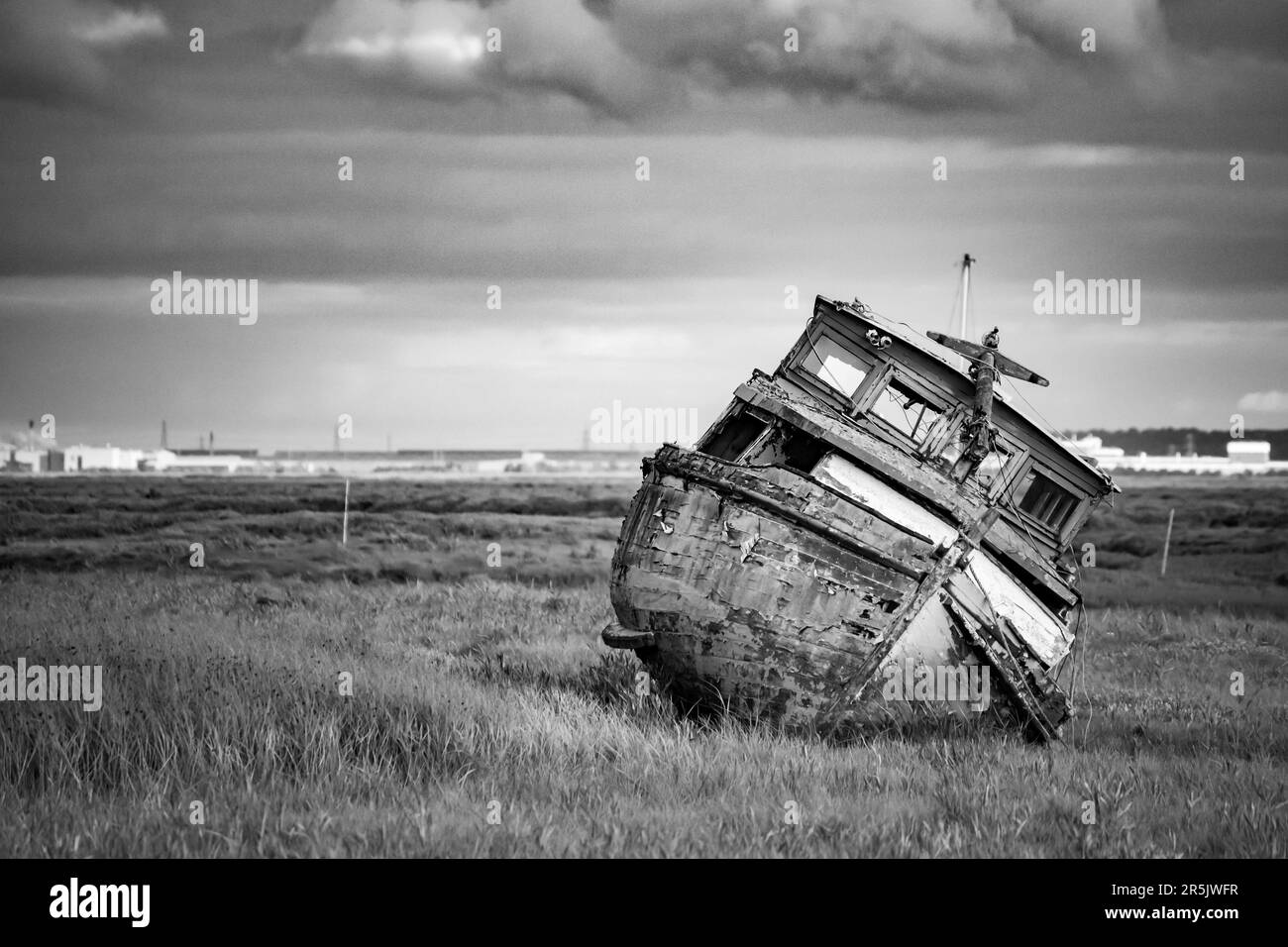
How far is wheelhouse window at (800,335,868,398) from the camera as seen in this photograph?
13430 mm

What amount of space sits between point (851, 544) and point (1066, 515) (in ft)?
12.6

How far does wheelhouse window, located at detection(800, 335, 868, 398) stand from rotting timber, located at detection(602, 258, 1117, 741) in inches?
0.7

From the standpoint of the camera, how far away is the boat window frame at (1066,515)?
44.7ft

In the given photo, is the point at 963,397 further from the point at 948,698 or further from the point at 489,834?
the point at 489,834

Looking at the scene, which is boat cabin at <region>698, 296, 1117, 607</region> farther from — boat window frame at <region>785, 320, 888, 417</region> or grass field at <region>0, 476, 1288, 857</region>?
grass field at <region>0, 476, 1288, 857</region>

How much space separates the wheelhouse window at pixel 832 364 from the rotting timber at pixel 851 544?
19 mm

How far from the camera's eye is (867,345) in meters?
13.4

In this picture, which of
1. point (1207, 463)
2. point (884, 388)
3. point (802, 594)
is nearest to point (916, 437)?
point (884, 388)

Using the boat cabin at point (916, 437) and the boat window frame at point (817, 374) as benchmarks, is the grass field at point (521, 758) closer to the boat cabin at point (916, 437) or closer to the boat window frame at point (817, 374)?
the boat cabin at point (916, 437)

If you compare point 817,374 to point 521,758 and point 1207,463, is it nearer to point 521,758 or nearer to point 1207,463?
point 521,758

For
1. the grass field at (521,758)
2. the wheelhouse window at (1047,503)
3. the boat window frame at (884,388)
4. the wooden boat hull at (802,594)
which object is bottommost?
the grass field at (521,758)

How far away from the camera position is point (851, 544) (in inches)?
448

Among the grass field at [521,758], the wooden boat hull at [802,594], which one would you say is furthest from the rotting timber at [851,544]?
the grass field at [521,758]

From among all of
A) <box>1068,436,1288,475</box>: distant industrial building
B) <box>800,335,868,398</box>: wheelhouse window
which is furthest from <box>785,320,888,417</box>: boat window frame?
<box>1068,436,1288,475</box>: distant industrial building
